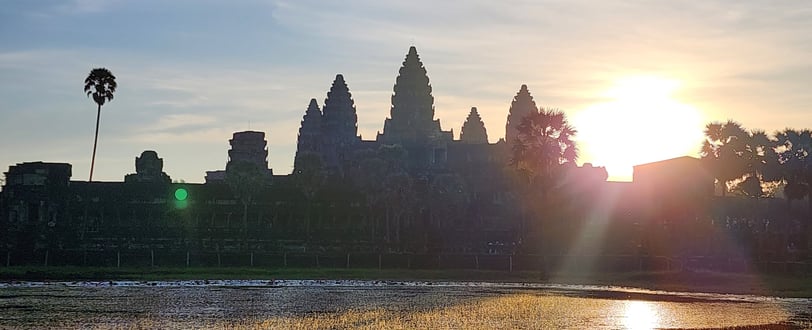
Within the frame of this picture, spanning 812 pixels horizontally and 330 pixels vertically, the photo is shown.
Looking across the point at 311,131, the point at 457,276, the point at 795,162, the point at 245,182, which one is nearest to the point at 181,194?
the point at 245,182

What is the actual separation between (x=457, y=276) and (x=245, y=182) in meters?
36.5

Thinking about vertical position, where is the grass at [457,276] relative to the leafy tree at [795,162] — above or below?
below

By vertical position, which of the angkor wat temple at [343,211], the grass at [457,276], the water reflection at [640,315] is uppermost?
the angkor wat temple at [343,211]

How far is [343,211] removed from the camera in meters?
122

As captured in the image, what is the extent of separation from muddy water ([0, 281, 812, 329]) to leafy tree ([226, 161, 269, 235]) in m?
37.9

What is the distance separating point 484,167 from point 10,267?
84299 millimetres

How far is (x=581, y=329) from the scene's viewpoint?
1871 inches

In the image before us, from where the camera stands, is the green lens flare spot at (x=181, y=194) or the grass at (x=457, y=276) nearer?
the grass at (x=457, y=276)

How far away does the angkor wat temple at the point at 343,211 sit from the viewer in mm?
104125

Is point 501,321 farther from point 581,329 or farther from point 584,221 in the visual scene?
point 584,221

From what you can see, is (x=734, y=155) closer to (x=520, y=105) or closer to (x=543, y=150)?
(x=543, y=150)

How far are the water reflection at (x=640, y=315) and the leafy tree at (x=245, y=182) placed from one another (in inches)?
2327

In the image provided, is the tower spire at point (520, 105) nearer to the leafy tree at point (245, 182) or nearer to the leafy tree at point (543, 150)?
the leafy tree at point (245, 182)

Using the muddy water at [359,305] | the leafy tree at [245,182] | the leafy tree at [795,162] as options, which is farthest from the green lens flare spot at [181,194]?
the leafy tree at [795,162]
